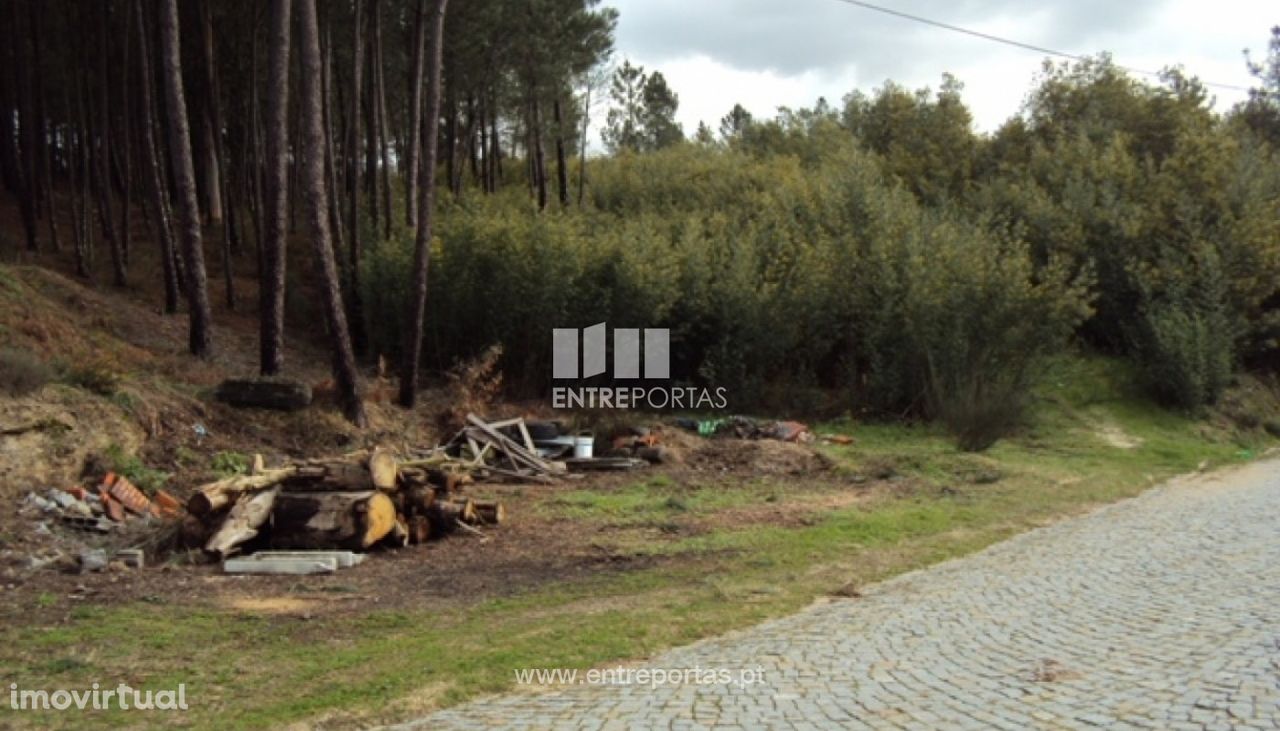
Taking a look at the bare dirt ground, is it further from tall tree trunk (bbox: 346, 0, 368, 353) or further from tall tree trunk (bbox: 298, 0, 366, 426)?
tall tree trunk (bbox: 346, 0, 368, 353)

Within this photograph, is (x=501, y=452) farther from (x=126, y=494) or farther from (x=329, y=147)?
(x=329, y=147)

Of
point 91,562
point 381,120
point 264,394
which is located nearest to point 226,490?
point 91,562

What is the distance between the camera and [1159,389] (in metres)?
22.8

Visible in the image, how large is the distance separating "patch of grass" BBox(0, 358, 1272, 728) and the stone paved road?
0.43 m

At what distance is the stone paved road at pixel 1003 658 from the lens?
4.89 metres

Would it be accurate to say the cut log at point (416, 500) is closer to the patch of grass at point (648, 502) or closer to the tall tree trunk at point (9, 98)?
the patch of grass at point (648, 502)

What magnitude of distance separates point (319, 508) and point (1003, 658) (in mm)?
6077

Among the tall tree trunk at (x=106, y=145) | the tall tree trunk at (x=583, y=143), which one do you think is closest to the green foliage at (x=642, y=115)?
the tall tree trunk at (x=583, y=143)

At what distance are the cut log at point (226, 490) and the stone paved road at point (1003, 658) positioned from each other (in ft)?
15.3

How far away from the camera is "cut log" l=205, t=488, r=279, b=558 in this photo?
863 cm

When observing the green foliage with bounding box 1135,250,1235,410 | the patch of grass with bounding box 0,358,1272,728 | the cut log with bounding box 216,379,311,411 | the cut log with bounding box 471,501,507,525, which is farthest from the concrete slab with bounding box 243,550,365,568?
the green foliage with bounding box 1135,250,1235,410

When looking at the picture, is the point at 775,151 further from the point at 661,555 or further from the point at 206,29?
the point at 661,555

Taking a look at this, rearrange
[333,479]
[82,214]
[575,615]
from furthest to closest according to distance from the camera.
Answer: [82,214], [333,479], [575,615]

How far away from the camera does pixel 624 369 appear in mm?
20641
